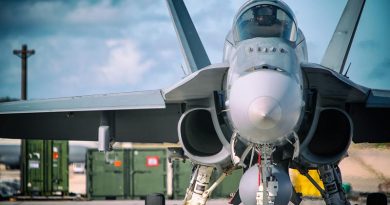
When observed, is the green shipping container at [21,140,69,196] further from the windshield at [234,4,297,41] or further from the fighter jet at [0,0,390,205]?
the windshield at [234,4,297,41]

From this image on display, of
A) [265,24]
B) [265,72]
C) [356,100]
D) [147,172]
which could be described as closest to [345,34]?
[356,100]

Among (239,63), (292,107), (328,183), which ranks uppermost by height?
(239,63)

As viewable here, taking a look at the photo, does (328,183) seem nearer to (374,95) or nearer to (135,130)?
(374,95)

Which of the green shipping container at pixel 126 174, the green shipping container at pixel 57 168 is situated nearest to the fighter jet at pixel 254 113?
the green shipping container at pixel 126 174

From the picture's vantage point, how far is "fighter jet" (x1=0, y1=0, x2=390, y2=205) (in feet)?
21.2

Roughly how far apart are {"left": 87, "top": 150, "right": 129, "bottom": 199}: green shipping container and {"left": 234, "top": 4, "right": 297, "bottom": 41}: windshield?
47.4ft

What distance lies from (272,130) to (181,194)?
1544 cm

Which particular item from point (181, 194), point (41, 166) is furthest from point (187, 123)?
point (41, 166)

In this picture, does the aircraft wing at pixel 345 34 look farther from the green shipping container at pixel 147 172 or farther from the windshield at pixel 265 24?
the green shipping container at pixel 147 172

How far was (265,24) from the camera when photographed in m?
7.50

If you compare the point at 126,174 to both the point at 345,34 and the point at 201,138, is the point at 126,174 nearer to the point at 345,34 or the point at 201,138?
the point at 345,34

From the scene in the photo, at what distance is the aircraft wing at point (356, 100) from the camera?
7617mm

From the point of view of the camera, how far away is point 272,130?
20.5 feet

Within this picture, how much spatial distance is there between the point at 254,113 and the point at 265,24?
5.59 feet
